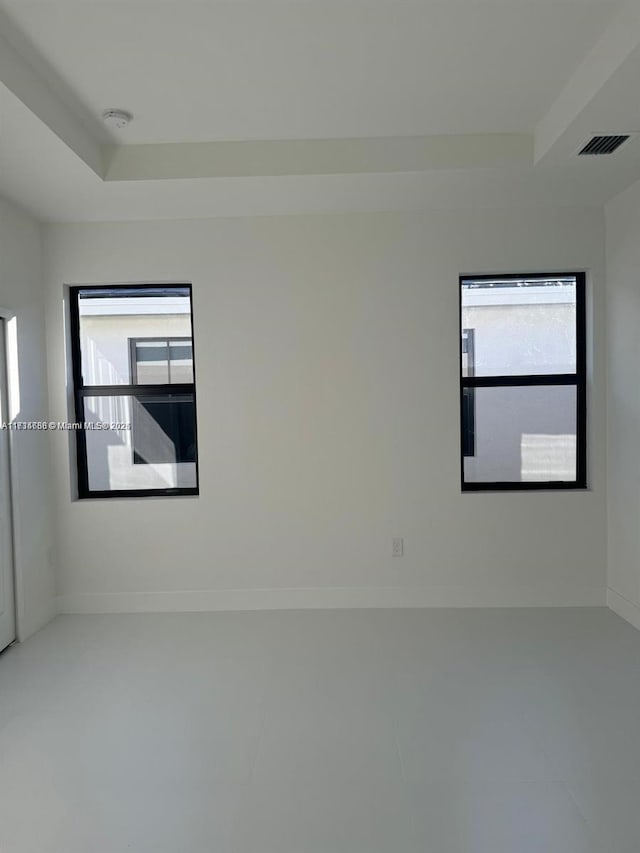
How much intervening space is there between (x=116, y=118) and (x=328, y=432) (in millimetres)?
2088

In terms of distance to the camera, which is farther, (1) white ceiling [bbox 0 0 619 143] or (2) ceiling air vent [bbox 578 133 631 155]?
(2) ceiling air vent [bbox 578 133 631 155]

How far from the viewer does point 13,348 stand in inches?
129

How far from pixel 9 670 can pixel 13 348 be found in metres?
1.78

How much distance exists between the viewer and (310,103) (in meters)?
2.59

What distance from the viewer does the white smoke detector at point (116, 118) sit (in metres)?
2.62

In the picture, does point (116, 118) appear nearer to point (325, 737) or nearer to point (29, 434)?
point (29, 434)

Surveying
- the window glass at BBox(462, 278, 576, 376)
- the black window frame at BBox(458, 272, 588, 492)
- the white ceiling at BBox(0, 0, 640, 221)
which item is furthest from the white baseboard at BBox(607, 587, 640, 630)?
the white ceiling at BBox(0, 0, 640, 221)

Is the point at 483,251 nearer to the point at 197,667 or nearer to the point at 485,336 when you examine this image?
the point at 485,336

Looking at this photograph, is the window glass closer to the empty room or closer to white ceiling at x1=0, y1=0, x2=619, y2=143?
the empty room

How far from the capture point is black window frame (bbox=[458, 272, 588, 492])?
3.72 m

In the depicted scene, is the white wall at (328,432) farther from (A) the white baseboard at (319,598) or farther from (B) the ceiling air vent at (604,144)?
(B) the ceiling air vent at (604,144)

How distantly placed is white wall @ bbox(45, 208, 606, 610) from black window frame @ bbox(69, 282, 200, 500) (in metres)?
0.11

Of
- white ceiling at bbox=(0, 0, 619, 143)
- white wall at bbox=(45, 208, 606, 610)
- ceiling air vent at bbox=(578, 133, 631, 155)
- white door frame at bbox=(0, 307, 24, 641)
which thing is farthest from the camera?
white wall at bbox=(45, 208, 606, 610)

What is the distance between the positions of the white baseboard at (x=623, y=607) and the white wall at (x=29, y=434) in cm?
362
